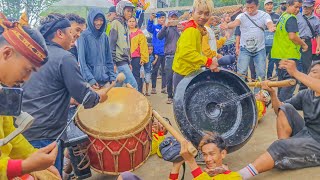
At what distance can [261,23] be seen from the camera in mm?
5746

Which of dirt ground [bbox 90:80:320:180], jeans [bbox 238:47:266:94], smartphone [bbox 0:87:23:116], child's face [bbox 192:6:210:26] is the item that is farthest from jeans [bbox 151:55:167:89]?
smartphone [bbox 0:87:23:116]

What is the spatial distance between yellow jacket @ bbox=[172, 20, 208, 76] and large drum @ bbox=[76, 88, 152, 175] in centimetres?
76

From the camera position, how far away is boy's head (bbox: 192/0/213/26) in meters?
3.73

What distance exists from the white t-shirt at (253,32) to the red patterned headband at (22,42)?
14.8 ft

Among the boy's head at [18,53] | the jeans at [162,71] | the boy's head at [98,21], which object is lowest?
the jeans at [162,71]

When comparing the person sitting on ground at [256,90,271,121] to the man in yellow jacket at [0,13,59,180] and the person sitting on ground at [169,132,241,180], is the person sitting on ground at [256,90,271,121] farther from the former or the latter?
the man in yellow jacket at [0,13,59,180]

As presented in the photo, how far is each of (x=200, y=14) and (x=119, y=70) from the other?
2.03 m

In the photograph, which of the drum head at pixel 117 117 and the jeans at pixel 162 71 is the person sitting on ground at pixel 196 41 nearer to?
the drum head at pixel 117 117

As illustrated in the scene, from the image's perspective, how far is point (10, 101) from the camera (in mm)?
1601

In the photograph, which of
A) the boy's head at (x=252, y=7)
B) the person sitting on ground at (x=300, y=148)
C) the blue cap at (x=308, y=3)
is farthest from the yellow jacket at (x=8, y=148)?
the blue cap at (x=308, y=3)

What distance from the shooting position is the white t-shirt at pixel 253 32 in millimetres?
5691

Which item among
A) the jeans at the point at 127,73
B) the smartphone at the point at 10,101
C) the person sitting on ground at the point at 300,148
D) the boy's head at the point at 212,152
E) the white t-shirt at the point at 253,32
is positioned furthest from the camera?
the white t-shirt at the point at 253,32

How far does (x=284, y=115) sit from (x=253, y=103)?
44cm

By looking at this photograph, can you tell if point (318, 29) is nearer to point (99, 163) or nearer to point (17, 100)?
point (99, 163)
